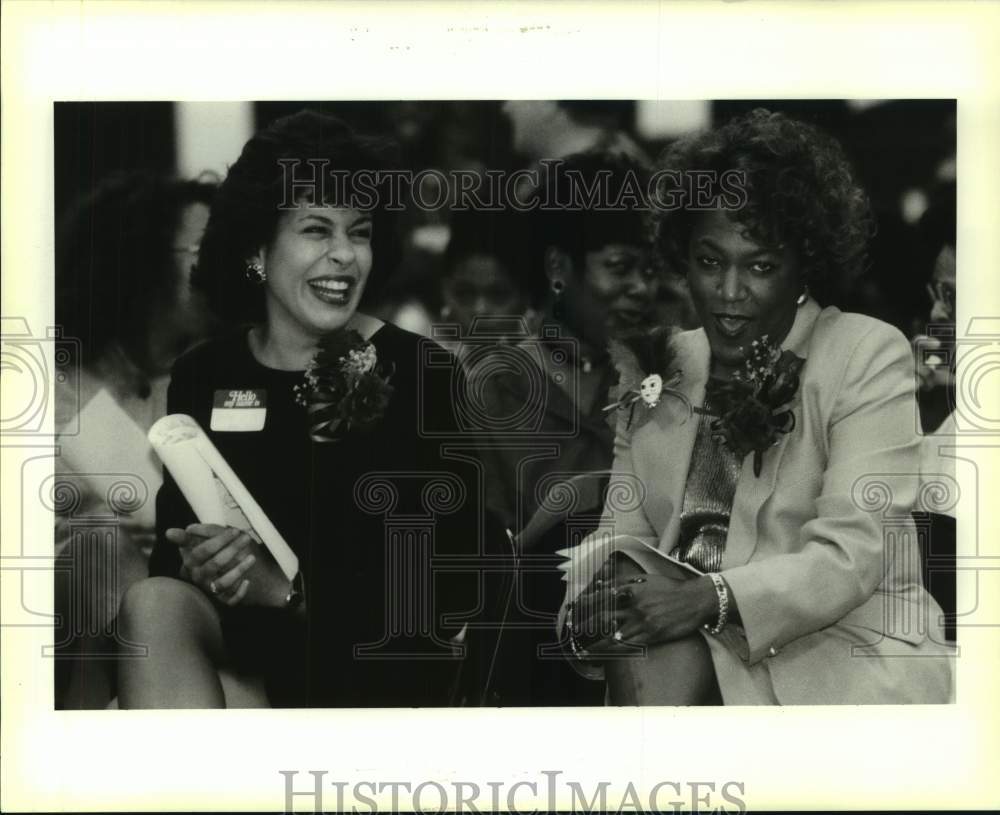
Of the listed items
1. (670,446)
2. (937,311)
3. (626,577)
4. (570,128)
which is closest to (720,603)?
(626,577)

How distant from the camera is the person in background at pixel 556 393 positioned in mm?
5410

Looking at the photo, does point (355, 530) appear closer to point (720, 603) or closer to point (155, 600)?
point (155, 600)

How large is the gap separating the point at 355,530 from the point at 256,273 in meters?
0.95

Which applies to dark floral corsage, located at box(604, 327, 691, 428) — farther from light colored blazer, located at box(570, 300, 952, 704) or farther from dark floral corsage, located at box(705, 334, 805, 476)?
dark floral corsage, located at box(705, 334, 805, 476)

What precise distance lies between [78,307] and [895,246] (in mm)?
2827

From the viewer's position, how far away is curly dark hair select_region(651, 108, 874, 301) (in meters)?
5.42

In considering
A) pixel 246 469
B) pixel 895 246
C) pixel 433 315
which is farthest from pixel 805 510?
pixel 246 469

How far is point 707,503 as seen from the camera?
5.44 metres

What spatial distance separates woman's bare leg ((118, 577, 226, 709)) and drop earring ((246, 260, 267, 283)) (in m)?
1.08

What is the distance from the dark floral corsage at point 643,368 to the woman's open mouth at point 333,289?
94 centimetres

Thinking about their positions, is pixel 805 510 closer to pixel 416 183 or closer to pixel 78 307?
pixel 416 183

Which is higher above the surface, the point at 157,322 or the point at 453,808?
the point at 157,322

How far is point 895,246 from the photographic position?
213 inches

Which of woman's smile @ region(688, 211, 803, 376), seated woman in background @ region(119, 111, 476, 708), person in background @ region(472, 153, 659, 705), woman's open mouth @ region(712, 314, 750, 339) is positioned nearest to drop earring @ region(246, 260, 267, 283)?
seated woman in background @ region(119, 111, 476, 708)
